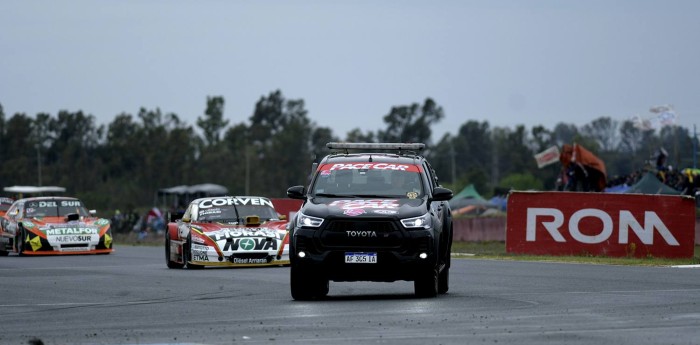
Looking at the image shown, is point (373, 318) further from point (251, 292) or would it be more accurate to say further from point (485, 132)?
point (485, 132)

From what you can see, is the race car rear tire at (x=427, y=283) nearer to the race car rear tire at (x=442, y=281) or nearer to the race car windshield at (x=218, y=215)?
the race car rear tire at (x=442, y=281)

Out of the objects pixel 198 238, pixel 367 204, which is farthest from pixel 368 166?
pixel 198 238

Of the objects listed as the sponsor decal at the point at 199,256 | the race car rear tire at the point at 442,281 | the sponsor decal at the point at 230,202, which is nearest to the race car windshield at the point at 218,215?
the sponsor decal at the point at 230,202

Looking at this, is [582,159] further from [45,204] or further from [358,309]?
[358,309]

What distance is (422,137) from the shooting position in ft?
511

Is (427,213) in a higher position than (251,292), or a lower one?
higher

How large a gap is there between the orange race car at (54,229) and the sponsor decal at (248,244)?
944 cm

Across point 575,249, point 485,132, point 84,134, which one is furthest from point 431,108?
point 575,249

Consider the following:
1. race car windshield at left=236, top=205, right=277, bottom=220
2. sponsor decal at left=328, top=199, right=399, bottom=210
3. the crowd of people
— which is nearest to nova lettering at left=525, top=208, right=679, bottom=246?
race car windshield at left=236, top=205, right=277, bottom=220

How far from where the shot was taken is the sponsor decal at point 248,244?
25688mm

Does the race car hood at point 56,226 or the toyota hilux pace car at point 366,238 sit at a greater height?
the toyota hilux pace car at point 366,238

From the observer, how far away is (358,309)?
1523cm

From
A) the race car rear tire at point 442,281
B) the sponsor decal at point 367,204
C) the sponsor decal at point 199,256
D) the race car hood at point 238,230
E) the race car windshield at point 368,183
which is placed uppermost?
the race car windshield at point 368,183

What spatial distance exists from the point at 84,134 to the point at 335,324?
135869 mm
